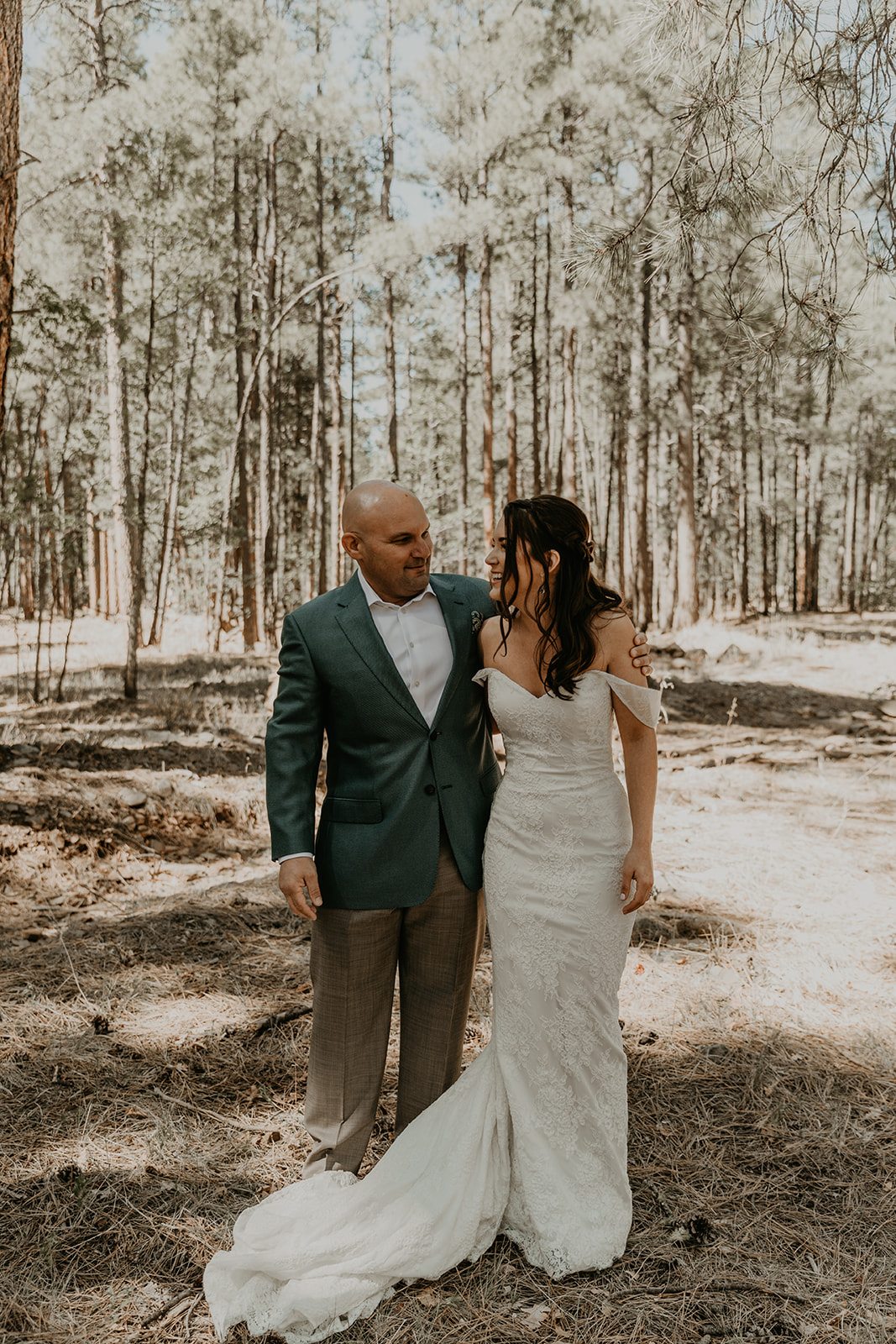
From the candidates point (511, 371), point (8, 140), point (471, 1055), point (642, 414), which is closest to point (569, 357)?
point (642, 414)

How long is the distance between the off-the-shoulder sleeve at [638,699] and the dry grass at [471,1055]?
1499 millimetres

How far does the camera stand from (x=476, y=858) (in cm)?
268

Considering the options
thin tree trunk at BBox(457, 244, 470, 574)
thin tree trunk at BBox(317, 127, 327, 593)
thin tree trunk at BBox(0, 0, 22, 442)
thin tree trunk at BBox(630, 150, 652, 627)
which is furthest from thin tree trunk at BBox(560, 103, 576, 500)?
thin tree trunk at BBox(0, 0, 22, 442)

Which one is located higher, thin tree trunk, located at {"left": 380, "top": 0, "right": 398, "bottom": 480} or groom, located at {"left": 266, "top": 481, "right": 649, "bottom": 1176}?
thin tree trunk, located at {"left": 380, "top": 0, "right": 398, "bottom": 480}

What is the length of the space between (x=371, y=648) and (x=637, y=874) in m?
0.98

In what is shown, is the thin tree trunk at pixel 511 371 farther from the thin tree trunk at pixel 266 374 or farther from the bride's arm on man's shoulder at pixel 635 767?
the bride's arm on man's shoulder at pixel 635 767

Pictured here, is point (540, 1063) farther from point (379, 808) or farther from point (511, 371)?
point (511, 371)

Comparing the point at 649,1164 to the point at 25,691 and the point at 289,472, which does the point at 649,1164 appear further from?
the point at 289,472

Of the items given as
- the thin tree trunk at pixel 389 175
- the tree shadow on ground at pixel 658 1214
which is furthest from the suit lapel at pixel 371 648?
the thin tree trunk at pixel 389 175

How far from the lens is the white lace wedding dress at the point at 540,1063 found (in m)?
2.47

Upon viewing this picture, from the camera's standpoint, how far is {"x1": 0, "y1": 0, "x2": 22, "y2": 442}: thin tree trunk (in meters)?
4.34

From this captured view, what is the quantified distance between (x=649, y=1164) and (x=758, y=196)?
4112 millimetres

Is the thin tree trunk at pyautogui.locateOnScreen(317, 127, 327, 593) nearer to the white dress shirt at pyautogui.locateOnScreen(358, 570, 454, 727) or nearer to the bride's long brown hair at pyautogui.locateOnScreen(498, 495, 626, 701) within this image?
the white dress shirt at pyautogui.locateOnScreen(358, 570, 454, 727)

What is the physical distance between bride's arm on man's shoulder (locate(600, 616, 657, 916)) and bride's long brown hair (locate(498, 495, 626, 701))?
0.21 ft
